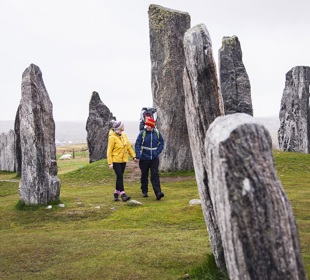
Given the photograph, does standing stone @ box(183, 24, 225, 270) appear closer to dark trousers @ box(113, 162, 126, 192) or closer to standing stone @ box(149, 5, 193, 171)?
dark trousers @ box(113, 162, 126, 192)

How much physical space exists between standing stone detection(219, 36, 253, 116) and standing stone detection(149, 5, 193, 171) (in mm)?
4419

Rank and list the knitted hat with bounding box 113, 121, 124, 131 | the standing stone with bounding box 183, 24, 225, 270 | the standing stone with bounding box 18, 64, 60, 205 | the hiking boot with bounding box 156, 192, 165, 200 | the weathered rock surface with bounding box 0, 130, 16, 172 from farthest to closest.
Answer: the weathered rock surface with bounding box 0, 130, 16, 172 → the knitted hat with bounding box 113, 121, 124, 131 → the hiking boot with bounding box 156, 192, 165, 200 → the standing stone with bounding box 18, 64, 60, 205 → the standing stone with bounding box 183, 24, 225, 270

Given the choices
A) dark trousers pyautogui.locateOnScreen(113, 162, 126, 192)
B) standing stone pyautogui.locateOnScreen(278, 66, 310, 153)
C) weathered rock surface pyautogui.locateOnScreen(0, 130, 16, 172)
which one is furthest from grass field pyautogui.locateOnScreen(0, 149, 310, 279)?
weathered rock surface pyautogui.locateOnScreen(0, 130, 16, 172)

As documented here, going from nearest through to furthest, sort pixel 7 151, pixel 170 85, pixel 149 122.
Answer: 1. pixel 149 122
2. pixel 170 85
3. pixel 7 151

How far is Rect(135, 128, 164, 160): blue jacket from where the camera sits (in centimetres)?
1374

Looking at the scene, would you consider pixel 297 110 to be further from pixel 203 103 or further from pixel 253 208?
pixel 253 208

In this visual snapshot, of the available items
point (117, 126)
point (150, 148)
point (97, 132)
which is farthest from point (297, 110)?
point (117, 126)

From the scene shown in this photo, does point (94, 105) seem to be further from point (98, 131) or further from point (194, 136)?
point (194, 136)

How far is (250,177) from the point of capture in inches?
150

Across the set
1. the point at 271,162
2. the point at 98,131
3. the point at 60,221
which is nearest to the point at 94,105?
the point at 98,131

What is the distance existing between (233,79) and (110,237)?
54.8 feet

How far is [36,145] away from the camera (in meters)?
12.7

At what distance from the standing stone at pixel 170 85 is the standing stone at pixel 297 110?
932cm

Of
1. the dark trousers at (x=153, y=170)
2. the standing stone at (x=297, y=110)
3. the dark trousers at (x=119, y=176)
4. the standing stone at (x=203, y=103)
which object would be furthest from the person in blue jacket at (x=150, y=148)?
the standing stone at (x=297, y=110)
